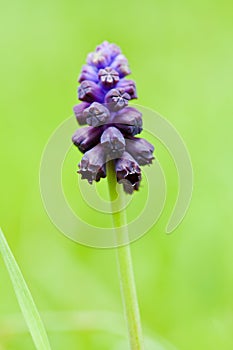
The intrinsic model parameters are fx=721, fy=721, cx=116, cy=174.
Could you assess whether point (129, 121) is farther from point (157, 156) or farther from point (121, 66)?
point (157, 156)

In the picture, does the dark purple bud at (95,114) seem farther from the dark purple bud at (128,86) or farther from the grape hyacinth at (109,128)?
the dark purple bud at (128,86)

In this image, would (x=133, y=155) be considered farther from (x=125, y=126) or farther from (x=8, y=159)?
(x=8, y=159)

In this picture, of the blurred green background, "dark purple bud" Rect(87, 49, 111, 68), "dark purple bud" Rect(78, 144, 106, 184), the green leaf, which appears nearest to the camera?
the green leaf

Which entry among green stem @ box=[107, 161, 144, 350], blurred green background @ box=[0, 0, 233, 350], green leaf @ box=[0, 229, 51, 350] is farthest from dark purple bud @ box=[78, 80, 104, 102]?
blurred green background @ box=[0, 0, 233, 350]

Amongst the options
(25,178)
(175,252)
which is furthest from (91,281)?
(25,178)

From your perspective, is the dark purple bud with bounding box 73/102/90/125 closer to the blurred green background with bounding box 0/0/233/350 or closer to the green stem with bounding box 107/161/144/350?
the green stem with bounding box 107/161/144/350

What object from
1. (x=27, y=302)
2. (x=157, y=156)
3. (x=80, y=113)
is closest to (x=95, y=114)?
(x=80, y=113)

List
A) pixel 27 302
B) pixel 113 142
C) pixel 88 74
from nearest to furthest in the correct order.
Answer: pixel 27 302 → pixel 113 142 → pixel 88 74
